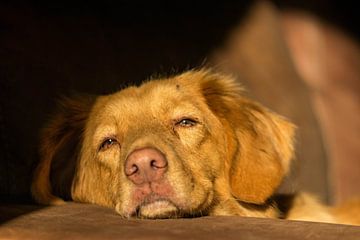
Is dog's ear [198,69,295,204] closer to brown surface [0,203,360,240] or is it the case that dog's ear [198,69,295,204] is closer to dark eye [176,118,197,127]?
dark eye [176,118,197,127]

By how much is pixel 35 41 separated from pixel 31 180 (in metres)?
0.99

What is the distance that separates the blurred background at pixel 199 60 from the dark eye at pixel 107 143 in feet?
1.49

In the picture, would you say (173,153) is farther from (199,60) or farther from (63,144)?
(199,60)

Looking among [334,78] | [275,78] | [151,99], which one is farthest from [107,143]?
[334,78]

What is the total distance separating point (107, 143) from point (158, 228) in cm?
111

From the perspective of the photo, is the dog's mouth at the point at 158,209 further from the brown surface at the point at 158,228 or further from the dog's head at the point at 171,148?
the brown surface at the point at 158,228

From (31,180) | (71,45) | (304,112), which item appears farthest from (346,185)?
(31,180)

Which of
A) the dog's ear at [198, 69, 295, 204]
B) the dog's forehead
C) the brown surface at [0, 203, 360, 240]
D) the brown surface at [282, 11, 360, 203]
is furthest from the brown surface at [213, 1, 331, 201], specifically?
the brown surface at [0, 203, 360, 240]

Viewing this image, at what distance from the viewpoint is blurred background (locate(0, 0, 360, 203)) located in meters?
4.48

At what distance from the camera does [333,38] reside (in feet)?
24.9

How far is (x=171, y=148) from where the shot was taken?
3.58m

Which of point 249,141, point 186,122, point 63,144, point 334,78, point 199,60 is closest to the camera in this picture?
point 186,122

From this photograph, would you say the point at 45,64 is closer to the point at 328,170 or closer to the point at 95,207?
the point at 95,207

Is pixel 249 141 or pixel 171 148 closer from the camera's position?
pixel 171 148
